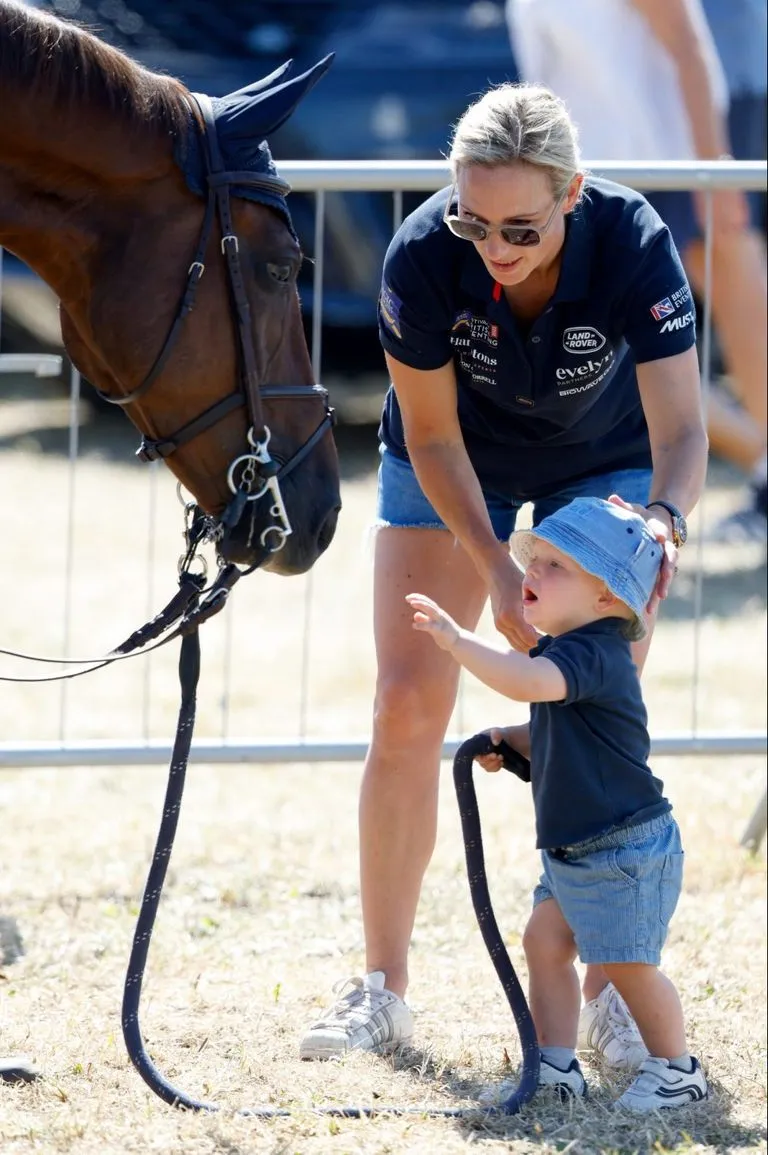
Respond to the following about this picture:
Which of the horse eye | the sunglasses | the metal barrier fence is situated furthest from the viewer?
the metal barrier fence

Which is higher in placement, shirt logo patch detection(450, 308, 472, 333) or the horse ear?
the horse ear

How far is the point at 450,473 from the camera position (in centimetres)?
300

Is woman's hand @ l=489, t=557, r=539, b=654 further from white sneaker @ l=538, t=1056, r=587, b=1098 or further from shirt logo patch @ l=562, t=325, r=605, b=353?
white sneaker @ l=538, t=1056, r=587, b=1098

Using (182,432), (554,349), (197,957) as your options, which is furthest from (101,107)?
(197,957)

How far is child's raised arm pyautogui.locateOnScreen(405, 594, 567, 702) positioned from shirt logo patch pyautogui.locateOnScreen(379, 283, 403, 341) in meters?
0.61

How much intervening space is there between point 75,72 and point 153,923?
1.51 m

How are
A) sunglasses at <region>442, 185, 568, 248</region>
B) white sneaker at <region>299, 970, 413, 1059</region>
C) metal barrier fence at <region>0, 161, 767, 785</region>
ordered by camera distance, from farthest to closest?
metal barrier fence at <region>0, 161, 767, 785</region> → white sneaker at <region>299, 970, 413, 1059</region> → sunglasses at <region>442, 185, 568, 248</region>

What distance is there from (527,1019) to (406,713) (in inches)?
26.7

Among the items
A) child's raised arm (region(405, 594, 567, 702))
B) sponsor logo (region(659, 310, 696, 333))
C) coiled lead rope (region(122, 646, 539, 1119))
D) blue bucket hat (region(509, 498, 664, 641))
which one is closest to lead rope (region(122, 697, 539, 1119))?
coiled lead rope (region(122, 646, 539, 1119))

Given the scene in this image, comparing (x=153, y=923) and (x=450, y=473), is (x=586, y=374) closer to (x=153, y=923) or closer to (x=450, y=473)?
(x=450, y=473)

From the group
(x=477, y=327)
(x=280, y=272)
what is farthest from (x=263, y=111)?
(x=477, y=327)

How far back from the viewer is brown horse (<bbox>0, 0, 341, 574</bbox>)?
2623 mm

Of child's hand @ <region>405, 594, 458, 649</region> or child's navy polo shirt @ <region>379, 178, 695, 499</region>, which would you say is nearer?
child's hand @ <region>405, 594, 458, 649</region>

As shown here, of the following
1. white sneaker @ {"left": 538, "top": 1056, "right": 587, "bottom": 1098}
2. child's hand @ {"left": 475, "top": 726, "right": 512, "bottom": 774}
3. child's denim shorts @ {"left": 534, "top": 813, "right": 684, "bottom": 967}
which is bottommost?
white sneaker @ {"left": 538, "top": 1056, "right": 587, "bottom": 1098}
